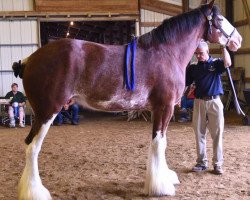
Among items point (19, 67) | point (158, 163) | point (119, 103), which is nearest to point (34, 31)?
point (19, 67)

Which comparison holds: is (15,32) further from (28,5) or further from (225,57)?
(225,57)

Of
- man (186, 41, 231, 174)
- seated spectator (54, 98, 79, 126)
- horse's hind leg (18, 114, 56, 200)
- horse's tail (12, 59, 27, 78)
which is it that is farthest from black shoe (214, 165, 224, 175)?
seated spectator (54, 98, 79, 126)

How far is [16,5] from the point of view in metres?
10.9

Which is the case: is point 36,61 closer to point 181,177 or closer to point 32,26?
point 181,177

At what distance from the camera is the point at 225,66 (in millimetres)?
4344

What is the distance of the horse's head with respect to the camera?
406cm

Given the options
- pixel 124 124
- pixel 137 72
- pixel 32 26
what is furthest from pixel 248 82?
pixel 137 72

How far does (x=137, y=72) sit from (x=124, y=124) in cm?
627

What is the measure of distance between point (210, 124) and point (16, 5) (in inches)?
326

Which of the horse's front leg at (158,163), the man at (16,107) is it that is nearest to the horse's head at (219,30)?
the horse's front leg at (158,163)

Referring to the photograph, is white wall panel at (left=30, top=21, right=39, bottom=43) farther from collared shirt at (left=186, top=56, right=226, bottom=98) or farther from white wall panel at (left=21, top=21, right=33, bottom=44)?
collared shirt at (left=186, top=56, right=226, bottom=98)

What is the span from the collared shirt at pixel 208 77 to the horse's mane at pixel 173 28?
0.66 metres

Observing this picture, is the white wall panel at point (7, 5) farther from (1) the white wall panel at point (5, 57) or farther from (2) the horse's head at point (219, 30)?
(2) the horse's head at point (219, 30)

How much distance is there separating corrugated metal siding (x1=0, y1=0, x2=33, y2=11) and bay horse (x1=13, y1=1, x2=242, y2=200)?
25.6 ft
